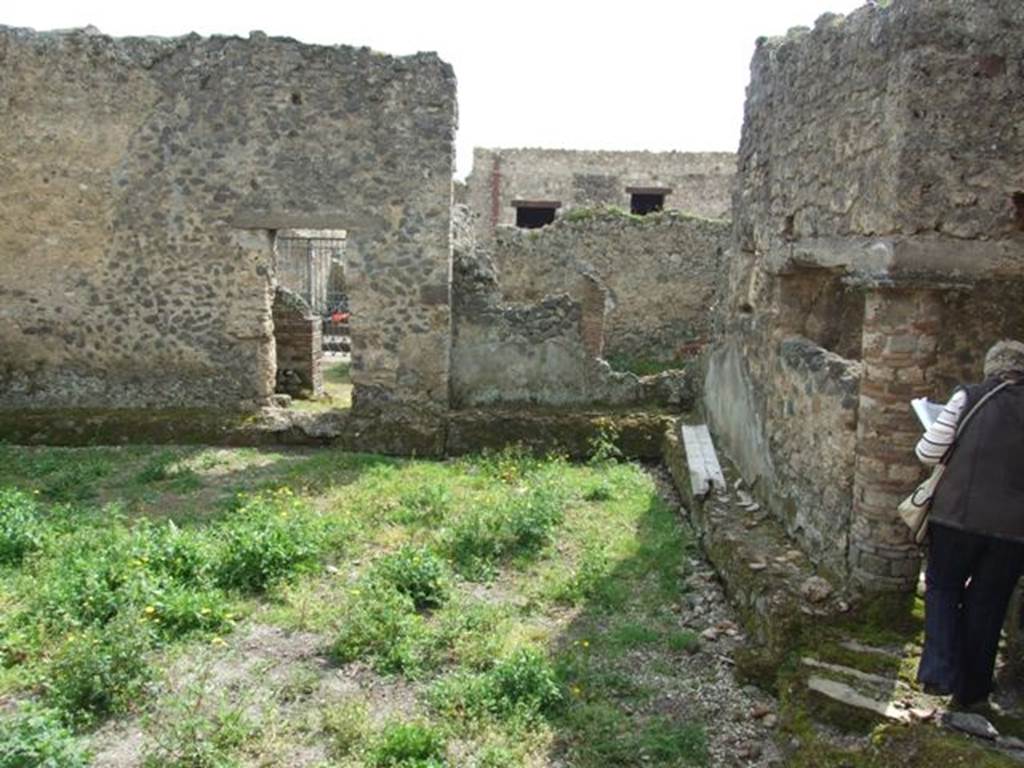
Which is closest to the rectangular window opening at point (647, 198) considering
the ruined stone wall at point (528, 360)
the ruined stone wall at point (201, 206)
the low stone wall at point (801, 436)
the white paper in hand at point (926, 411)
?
the ruined stone wall at point (528, 360)

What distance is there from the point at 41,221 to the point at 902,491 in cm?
884

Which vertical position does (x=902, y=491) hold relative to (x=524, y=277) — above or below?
below

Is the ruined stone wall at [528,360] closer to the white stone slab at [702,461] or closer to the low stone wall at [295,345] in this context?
the white stone slab at [702,461]

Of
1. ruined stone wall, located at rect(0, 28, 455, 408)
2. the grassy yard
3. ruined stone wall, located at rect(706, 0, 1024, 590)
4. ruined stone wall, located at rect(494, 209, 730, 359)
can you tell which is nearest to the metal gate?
ruined stone wall, located at rect(494, 209, 730, 359)

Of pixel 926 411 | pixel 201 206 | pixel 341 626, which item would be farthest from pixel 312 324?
pixel 926 411

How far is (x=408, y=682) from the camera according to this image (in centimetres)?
463

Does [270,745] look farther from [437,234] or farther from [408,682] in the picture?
[437,234]

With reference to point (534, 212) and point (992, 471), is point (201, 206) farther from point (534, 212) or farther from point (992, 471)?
point (534, 212)

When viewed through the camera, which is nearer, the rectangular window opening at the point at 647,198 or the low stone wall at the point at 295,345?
the low stone wall at the point at 295,345

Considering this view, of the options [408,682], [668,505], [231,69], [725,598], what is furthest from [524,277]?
[408,682]

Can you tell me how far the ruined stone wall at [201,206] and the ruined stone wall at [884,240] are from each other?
14.4ft

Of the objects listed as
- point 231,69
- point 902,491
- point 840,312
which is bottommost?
point 902,491

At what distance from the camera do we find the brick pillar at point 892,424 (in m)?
4.35

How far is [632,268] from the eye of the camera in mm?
→ 16812
